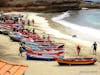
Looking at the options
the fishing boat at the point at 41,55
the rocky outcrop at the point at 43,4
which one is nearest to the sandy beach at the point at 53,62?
the fishing boat at the point at 41,55

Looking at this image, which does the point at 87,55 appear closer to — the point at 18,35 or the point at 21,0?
the point at 18,35

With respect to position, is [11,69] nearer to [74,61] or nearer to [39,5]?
[74,61]

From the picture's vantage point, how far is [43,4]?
90688mm

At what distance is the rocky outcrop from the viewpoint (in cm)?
8552

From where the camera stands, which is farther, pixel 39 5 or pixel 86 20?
pixel 39 5

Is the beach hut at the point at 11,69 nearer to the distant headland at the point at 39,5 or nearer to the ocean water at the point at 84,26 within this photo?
the ocean water at the point at 84,26

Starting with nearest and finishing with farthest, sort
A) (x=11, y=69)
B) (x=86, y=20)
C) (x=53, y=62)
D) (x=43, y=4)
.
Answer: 1. (x=11, y=69)
2. (x=53, y=62)
3. (x=86, y=20)
4. (x=43, y=4)

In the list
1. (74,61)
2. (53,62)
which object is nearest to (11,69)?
(74,61)

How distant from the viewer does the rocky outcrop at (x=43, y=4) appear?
85519mm

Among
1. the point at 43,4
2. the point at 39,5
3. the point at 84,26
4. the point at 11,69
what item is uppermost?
the point at 43,4

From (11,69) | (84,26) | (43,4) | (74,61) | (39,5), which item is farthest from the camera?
(43,4)

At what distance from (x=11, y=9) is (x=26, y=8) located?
493 centimetres

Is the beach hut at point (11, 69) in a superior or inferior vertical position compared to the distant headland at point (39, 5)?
inferior

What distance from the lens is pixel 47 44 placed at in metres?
31.2
